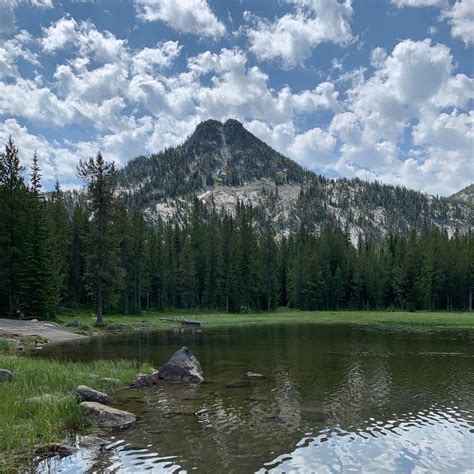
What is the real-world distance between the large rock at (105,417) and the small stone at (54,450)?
2455 millimetres

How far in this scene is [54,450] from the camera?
484 inches

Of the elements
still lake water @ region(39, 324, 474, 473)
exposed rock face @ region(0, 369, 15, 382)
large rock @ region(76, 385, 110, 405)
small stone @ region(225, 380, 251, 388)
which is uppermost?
exposed rock face @ region(0, 369, 15, 382)

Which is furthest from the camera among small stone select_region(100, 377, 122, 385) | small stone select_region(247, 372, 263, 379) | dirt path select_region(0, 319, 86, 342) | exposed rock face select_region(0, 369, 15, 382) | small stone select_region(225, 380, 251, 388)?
dirt path select_region(0, 319, 86, 342)

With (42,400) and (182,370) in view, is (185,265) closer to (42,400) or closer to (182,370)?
(182,370)

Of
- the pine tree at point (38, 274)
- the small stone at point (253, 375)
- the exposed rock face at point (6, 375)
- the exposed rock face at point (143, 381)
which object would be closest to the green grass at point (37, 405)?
the exposed rock face at point (6, 375)

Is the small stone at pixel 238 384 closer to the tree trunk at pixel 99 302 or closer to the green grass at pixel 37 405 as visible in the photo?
the green grass at pixel 37 405

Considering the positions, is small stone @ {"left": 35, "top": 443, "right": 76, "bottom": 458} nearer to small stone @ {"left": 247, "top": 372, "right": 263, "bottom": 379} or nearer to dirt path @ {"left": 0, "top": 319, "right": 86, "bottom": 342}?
small stone @ {"left": 247, "top": 372, "right": 263, "bottom": 379}

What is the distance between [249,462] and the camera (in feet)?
39.1

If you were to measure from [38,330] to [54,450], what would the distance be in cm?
3444

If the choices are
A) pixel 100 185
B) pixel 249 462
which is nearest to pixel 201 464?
pixel 249 462

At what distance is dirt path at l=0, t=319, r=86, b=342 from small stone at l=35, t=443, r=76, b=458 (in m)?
29.5

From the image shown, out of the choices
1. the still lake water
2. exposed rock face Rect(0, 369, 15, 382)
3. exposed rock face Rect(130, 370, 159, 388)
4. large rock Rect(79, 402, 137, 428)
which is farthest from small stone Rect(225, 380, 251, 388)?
exposed rock face Rect(0, 369, 15, 382)

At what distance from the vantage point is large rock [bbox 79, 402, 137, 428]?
15.0m

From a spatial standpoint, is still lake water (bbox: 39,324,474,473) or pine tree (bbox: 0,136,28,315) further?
pine tree (bbox: 0,136,28,315)
